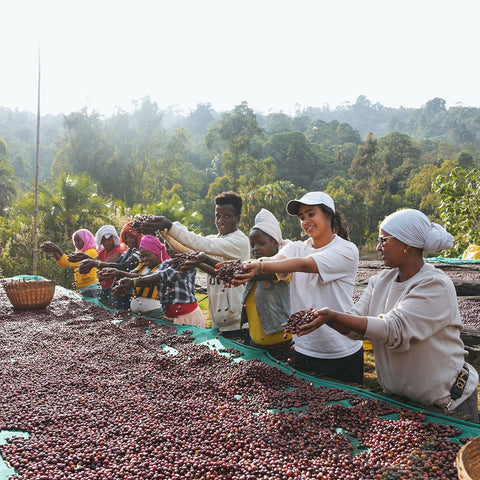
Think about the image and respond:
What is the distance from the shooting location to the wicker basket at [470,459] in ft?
4.30

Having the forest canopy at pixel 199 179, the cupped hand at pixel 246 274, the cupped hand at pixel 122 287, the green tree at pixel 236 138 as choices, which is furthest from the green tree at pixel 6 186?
the cupped hand at pixel 246 274

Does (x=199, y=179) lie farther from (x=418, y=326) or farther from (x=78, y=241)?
(x=418, y=326)

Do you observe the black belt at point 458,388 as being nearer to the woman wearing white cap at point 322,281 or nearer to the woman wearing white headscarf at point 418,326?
the woman wearing white headscarf at point 418,326

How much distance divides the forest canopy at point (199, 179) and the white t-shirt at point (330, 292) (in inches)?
351

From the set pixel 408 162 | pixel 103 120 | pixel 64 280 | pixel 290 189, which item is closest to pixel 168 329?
pixel 64 280

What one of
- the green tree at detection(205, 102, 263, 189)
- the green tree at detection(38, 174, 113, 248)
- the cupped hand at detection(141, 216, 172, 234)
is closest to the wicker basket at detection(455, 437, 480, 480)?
the cupped hand at detection(141, 216, 172, 234)

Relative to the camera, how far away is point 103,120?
36781 millimetres

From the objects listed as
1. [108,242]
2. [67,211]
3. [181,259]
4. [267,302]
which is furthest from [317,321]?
[67,211]

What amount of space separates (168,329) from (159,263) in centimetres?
83

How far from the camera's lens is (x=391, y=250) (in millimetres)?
2082

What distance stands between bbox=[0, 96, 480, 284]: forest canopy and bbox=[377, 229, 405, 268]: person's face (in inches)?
365

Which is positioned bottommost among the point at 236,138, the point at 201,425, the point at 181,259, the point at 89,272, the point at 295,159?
the point at 89,272

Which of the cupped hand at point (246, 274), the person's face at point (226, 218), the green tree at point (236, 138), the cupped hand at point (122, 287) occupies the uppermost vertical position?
the green tree at point (236, 138)

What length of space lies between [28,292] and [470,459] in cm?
548
